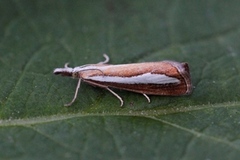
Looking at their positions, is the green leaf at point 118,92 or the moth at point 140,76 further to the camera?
the moth at point 140,76

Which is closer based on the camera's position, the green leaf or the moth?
the green leaf

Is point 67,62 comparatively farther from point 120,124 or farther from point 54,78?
point 120,124

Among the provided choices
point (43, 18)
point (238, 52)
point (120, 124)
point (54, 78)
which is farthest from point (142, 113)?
point (43, 18)

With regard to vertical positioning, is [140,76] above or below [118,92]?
above
